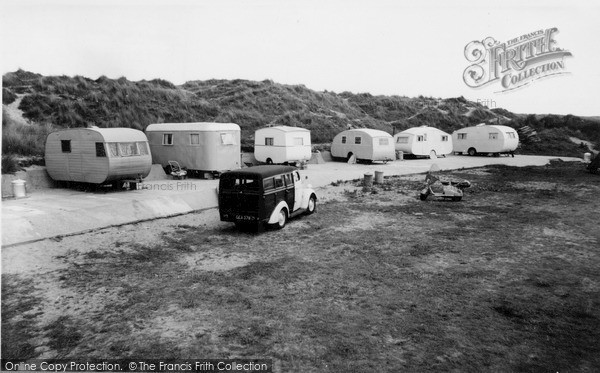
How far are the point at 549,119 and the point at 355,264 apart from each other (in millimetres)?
52434

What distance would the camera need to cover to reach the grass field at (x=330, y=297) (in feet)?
18.6

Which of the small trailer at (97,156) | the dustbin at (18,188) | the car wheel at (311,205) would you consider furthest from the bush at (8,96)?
the car wheel at (311,205)

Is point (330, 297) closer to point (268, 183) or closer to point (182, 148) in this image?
point (268, 183)

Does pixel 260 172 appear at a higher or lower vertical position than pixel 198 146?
lower

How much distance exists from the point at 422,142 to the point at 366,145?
22.5 ft

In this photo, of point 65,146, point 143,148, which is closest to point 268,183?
point 143,148

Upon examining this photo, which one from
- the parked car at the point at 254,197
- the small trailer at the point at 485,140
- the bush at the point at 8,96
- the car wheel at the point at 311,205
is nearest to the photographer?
the parked car at the point at 254,197

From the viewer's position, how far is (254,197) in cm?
1155

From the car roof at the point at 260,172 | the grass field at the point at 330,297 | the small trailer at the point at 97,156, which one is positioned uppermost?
the small trailer at the point at 97,156

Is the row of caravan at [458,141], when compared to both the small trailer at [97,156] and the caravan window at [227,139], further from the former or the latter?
the small trailer at [97,156]

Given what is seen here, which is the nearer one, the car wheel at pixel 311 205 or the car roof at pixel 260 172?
the car roof at pixel 260 172

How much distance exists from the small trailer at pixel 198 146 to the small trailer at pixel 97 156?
352 cm

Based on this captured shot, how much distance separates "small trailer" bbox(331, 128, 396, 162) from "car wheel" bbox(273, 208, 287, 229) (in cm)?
1774

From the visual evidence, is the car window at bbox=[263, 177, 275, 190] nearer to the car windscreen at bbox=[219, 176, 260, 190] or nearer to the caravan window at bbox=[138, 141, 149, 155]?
the car windscreen at bbox=[219, 176, 260, 190]
